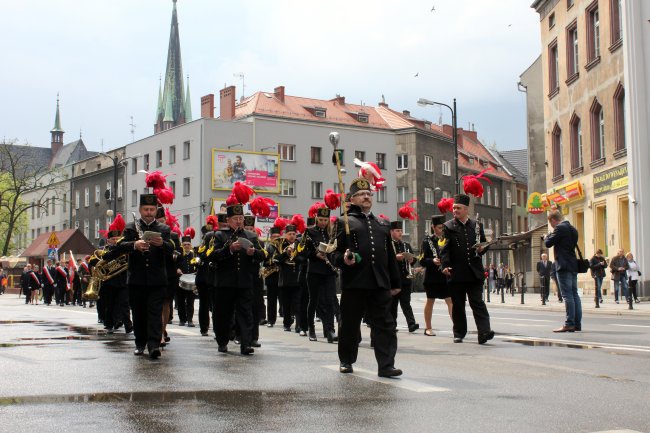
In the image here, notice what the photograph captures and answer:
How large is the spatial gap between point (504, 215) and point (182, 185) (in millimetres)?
36685

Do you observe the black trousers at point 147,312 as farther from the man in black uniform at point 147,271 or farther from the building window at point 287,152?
the building window at point 287,152

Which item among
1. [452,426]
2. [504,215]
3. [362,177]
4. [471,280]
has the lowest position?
[452,426]

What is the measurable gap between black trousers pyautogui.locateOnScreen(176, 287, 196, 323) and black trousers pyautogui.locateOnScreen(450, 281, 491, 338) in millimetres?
7200

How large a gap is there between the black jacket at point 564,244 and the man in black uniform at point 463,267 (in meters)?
2.31

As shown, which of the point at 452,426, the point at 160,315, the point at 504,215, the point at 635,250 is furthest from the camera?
the point at 504,215

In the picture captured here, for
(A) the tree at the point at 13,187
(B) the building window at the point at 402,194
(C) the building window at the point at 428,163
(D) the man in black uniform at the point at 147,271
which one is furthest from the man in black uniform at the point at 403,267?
(A) the tree at the point at 13,187

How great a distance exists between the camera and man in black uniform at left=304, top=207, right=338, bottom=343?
13.3m

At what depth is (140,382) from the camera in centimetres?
828

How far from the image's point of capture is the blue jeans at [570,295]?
14688 millimetres

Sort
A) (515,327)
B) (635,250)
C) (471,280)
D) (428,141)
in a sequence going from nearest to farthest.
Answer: (471,280), (515,327), (635,250), (428,141)

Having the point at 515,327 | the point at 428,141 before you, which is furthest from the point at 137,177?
the point at 515,327

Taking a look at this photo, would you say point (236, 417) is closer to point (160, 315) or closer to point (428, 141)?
point (160, 315)

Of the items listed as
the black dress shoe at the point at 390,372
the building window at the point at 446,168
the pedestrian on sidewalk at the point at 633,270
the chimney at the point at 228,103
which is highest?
the chimney at the point at 228,103

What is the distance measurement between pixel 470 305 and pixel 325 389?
16.6ft
